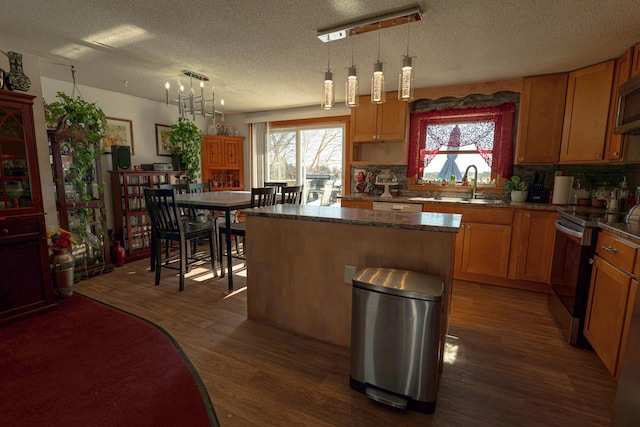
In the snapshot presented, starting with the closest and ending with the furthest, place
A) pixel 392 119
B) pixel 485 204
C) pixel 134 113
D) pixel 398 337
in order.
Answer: pixel 398 337 → pixel 485 204 → pixel 392 119 → pixel 134 113

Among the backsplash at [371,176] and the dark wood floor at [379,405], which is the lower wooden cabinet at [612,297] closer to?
the dark wood floor at [379,405]

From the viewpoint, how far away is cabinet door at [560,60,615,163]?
274 cm

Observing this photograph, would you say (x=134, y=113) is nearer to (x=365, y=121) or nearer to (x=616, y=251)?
(x=365, y=121)

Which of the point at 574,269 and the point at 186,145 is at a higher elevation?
the point at 186,145

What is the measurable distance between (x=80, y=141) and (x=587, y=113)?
5297 mm

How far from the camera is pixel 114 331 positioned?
220 centimetres

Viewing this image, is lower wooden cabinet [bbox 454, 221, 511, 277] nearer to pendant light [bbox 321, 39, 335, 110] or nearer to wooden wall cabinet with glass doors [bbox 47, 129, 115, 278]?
pendant light [bbox 321, 39, 335, 110]

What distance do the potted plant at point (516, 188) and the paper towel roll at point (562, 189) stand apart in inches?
11.2

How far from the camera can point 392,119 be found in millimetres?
3885

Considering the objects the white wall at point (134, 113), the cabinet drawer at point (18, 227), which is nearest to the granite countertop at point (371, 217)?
the cabinet drawer at point (18, 227)

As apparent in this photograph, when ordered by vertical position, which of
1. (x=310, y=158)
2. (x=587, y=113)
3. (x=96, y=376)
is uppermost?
(x=587, y=113)

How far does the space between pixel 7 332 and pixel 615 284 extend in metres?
4.12

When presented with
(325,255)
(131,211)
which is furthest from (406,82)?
(131,211)

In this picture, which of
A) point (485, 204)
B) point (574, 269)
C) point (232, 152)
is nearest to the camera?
point (574, 269)
